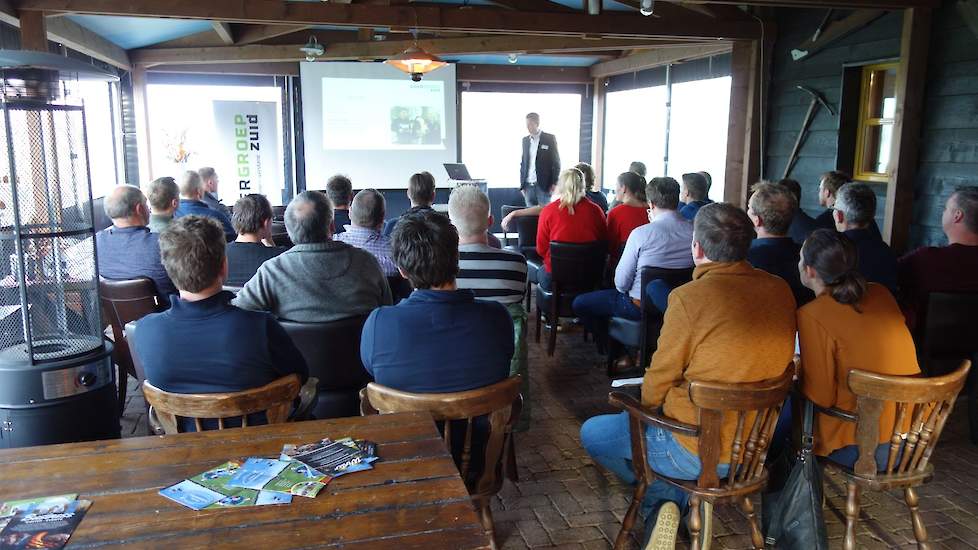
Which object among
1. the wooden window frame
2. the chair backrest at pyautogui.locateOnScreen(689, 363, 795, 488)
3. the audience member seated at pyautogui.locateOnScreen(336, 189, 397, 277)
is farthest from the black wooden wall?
the audience member seated at pyautogui.locateOnScreen(336, 189, 397, 277)

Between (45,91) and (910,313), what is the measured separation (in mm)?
3716

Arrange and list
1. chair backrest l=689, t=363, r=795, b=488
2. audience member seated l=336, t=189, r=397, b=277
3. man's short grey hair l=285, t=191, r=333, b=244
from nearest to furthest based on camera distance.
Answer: chair backrest l=689, t=363, r=795, b=488 < man's short grey hair l=285, t=191, r=333, b=244 < audience member seated l=336, t=189, r=397, b=277

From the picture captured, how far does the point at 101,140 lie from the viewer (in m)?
7.73

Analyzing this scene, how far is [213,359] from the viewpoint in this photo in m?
2.05

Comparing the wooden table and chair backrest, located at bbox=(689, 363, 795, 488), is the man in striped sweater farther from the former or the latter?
the wooden table

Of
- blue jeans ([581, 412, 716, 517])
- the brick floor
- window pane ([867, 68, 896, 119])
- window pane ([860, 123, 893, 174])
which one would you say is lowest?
the brick floor

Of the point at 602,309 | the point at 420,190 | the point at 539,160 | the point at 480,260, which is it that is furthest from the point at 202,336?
the point at 539,160

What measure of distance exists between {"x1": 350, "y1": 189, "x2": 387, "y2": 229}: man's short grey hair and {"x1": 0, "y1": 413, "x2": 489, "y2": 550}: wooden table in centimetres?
217

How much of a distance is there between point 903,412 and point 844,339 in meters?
0.25

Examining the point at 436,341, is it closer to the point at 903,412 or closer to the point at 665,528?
the point at 665,528

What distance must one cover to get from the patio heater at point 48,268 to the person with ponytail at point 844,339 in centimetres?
227

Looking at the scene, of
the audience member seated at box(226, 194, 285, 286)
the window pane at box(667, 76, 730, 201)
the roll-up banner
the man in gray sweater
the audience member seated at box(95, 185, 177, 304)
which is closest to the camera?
the man in gray sweater

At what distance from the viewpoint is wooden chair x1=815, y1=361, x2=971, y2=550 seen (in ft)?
6.75

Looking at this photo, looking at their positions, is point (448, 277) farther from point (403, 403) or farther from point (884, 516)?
point (884, 516)
